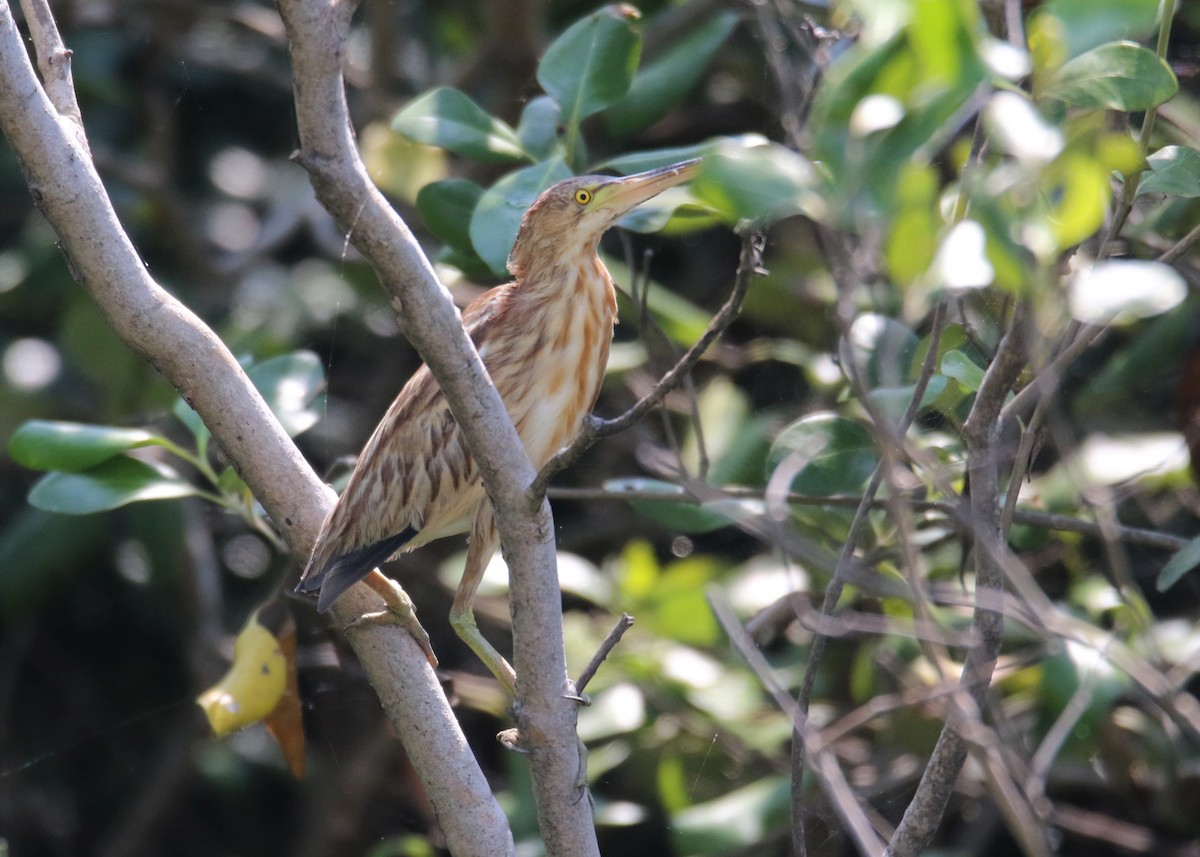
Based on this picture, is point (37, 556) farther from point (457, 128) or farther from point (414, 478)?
point (457, 128)

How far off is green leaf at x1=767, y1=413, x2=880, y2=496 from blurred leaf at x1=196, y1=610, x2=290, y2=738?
836 millimetres

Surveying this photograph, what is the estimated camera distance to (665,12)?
334 centimetres

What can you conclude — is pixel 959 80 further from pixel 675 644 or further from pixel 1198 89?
pixel 1198 89

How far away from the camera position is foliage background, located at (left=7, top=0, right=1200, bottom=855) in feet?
8.39

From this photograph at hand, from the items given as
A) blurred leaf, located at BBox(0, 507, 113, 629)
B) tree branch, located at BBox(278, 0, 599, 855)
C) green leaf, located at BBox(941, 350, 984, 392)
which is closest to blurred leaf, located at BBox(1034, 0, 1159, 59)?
green leaf, located at BBox(941, 350, 984, 392)

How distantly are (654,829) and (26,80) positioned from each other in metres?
2.02

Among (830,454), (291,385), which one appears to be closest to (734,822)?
(830,454)

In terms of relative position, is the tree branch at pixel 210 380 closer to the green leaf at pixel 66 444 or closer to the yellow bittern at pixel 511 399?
the yellow bittern at pixel 511 399

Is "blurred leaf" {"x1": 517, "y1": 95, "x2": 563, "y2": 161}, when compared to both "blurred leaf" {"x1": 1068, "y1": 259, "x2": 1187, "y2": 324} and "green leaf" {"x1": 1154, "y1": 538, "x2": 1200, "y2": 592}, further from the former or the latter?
"blurred leaf" {"x1": 1068, "y1": 259, "x2": 1187, "y2": 324}

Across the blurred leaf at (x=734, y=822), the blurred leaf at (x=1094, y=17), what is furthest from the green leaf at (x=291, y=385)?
the blurred leaf at (x=1094, y=17)

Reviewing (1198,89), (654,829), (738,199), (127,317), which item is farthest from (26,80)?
(1198,89)

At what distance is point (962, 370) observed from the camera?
1.64 metres

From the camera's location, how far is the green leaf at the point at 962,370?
5.36 feet

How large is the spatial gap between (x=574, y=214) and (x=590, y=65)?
24 cm
